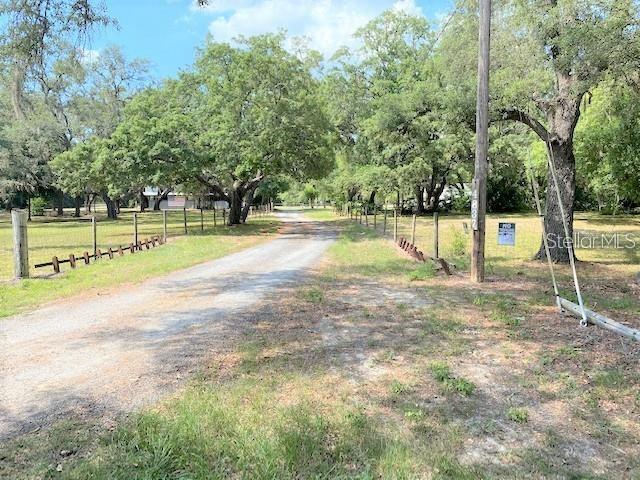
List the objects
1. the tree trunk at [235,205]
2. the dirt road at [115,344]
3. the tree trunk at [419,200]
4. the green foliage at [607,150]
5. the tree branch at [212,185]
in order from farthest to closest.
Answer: the tree trunk at [419,200] → the tree trunk at [235,205] → the tree branch at [212,185] → the green foliage at [607,150] → the dirt road at [115,344]

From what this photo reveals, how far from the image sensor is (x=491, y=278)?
990 centimetres

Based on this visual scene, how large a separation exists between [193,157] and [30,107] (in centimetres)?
1347

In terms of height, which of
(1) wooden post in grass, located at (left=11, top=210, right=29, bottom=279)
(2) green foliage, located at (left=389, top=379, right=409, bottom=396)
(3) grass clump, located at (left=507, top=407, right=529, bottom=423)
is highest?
(1) wooden post in grass, located at (left=11, top=210, right=29, bottom=279)

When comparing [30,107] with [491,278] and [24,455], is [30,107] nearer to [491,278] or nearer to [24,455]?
[24,455]

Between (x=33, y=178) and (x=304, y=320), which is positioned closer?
(x=304, y=320)

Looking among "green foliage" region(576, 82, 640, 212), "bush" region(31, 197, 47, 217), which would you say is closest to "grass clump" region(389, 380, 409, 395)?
"green foliage" region(576, 82, 640, 212)

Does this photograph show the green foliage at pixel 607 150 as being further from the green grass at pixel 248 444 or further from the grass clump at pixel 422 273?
the green grass at pixel 248 444

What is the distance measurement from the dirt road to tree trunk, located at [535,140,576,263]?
625 centimetres

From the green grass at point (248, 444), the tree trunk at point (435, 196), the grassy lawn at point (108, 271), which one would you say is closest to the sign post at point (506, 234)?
the green grass at point (248, 444)

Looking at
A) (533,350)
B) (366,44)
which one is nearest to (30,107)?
(533,350)

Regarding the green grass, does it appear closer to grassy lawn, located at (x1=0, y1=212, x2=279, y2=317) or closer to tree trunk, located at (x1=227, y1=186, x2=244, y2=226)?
grassy lawn, located at (x1=0, y1=212, x2=279, y2=317)

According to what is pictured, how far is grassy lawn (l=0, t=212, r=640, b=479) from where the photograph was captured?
3.05 meters

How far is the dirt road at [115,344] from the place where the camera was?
3.97m

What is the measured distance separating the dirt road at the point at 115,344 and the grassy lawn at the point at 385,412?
32cm
